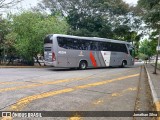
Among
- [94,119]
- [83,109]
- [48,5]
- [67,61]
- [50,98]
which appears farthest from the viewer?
[48,5]

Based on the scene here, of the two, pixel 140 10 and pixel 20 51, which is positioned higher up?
pixel 140 10

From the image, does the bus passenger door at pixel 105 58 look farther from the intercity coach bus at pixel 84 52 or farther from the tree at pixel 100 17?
the tree at pixel 100 17

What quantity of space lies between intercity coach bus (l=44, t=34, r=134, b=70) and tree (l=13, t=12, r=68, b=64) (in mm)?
3743

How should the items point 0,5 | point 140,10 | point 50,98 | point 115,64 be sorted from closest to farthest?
point 50,98 < point 0,5 < point 115,64 < point 140,10

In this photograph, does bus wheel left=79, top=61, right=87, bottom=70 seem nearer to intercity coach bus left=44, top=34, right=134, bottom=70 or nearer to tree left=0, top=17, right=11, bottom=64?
intercity coach bus left=44, top=34, right=134, bottom=70

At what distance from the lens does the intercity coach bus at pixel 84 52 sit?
18969mm

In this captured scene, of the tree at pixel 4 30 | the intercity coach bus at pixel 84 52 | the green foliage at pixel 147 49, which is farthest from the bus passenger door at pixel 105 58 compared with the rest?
the green foliage at pixel 147 49

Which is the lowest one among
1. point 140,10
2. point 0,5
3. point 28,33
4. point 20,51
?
point 20,51

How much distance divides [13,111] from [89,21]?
2846 cm

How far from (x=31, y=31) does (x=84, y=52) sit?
6.39m

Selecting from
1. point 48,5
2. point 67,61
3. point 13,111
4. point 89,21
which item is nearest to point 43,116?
point 13,111

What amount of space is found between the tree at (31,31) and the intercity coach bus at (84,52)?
3.74m

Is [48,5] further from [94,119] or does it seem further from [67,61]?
[94,119]

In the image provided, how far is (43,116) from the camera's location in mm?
5070
